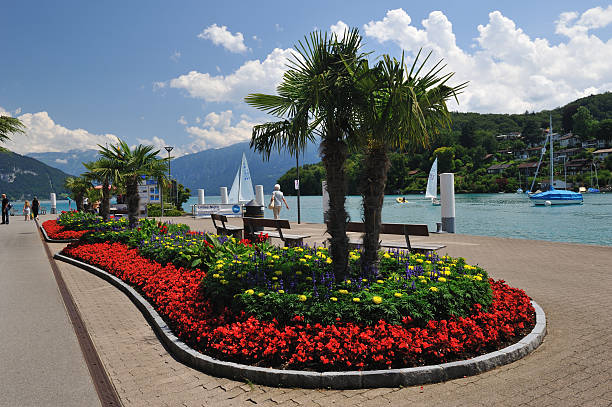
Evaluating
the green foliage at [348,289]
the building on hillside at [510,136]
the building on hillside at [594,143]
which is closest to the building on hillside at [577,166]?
the building on hillside at [594,143]

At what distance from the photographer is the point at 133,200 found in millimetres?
14164

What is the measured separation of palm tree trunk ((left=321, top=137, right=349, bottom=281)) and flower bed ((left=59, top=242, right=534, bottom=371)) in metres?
0.72

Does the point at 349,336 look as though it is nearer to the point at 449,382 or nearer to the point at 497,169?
the point at 449,382

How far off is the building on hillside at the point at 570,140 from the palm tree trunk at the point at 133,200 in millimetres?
142426

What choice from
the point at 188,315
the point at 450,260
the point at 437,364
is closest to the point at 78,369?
the point at 188,315

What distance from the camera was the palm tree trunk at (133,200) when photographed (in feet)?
45.8

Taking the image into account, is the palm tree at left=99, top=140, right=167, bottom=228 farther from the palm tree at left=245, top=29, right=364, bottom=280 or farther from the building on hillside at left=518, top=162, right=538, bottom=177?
the building on hillside at left=518, top=162, right=538, bottom=177

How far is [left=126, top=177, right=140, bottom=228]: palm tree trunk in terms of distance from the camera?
14.0 metres

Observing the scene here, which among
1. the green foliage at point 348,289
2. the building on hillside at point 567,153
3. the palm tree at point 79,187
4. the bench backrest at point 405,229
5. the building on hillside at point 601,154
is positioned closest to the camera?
the green foliage at point 348,289

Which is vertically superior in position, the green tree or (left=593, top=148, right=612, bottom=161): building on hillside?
the green tree

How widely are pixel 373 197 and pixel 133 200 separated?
10768 millimetres

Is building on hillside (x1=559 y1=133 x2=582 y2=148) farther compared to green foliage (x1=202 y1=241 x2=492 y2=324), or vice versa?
building on hillside (x1=559 y1=133 x2=582 y2=148)

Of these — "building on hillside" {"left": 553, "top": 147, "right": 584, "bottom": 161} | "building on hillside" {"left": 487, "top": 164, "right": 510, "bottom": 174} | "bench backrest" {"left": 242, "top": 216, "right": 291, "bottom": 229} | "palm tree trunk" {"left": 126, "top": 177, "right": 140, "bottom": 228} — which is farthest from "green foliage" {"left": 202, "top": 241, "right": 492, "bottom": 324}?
"building on hillside" {"left": 553, "top": 147, "right": 584, "bottom": 161}

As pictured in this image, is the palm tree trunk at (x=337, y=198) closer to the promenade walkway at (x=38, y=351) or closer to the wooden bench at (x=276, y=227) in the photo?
the promenade walkway at (x=38, y=351)
